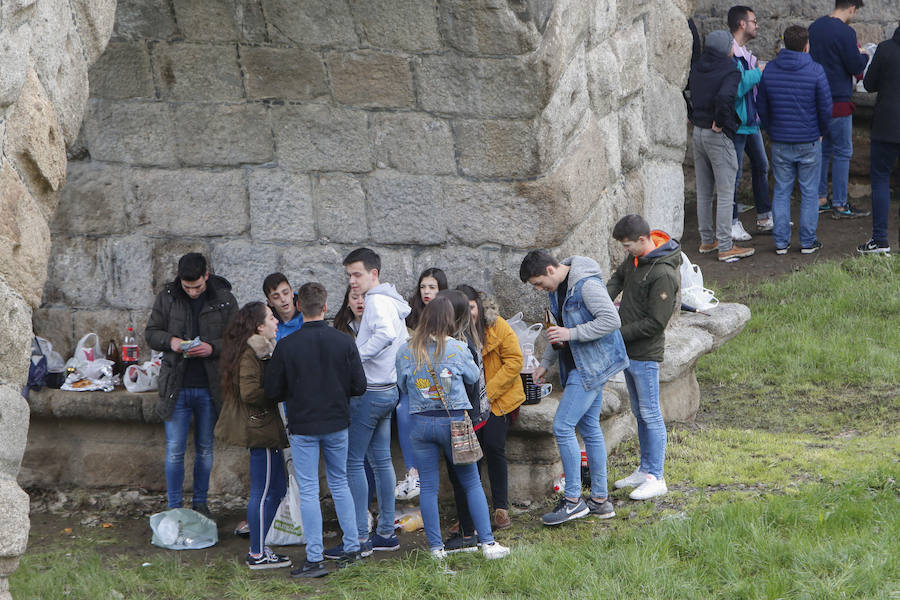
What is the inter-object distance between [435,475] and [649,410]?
3.99ft

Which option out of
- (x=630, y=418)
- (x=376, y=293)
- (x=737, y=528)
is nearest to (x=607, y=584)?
(x=737, y=528)

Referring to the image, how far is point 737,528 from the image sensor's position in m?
4.88

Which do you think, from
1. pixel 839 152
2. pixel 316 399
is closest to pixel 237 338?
pixel 316 399

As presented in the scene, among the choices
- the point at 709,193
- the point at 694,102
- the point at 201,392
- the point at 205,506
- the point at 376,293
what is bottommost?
the point at 205,506

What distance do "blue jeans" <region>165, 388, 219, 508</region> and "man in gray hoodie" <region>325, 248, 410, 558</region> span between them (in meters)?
1.02

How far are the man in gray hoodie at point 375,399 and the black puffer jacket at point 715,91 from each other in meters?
4.35

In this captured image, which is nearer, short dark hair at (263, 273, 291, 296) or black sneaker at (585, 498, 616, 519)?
black sneaker at (585, 498, 616, 519)

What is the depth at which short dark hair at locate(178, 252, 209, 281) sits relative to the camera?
6.06 meters

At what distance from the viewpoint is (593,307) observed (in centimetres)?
541

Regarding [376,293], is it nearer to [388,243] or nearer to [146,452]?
[388,243]

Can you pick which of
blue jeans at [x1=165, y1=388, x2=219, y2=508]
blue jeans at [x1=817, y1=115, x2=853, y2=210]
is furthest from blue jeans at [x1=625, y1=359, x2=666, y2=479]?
blue jeans at [x1=817, y1=115, x2=853, y2=210]

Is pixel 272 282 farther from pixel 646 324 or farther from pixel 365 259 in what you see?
pixel 646 324

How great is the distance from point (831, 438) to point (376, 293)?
2858 mm

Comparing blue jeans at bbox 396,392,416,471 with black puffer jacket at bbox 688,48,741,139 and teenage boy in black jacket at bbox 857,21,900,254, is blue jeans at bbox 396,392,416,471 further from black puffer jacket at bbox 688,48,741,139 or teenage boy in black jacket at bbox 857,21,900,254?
teenage boy in black jacket at bbox 857,21,900,254
